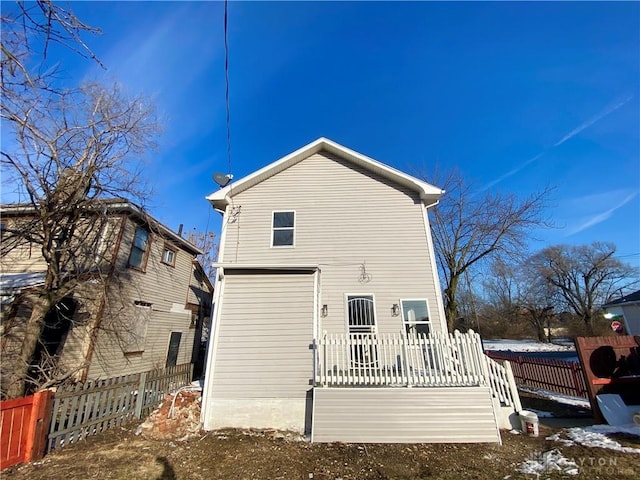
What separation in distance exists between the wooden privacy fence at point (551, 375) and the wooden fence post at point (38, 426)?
44.1 feet

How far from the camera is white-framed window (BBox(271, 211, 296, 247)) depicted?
368 inches

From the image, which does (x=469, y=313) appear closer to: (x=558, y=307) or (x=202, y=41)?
(x=558, y=307)

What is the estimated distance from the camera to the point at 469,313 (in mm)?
32812

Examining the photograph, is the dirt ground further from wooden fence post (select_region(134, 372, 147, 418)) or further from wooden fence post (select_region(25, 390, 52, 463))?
wooden fence post (select_region(134, 372, 147, 418))

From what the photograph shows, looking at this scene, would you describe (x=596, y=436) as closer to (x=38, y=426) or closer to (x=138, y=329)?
(x=38, y=426)

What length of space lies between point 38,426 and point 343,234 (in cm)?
798

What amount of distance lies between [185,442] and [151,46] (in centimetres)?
851

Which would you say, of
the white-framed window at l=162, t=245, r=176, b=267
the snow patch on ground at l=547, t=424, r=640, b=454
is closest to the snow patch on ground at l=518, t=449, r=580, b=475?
the snow patch on ground at l=547, t=424, r=640, b=454

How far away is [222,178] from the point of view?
967cm

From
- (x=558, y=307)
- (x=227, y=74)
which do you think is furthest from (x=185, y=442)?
(x=558, y=307)

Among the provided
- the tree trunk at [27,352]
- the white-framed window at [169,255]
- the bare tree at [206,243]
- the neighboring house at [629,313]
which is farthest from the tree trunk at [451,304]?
the bare tree at [206,243]

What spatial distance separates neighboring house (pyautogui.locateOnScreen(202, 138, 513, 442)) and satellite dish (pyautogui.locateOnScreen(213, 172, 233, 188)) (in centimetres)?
25

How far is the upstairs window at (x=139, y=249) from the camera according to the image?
36.6ft

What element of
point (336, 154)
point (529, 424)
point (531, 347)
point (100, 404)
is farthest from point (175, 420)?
point (531, 347)
